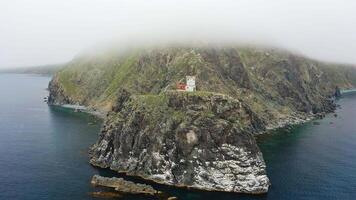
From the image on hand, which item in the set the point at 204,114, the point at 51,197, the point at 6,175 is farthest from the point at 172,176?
the point at 6,175

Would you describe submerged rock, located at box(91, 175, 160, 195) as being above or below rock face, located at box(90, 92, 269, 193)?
below

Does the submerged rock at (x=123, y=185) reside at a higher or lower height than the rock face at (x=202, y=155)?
lower

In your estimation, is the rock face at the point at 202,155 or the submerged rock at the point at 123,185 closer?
the submerged rock at the point at 123,185

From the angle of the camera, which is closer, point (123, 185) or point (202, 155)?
point (123, 185)

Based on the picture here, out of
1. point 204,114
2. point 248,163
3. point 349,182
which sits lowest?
point 349,182

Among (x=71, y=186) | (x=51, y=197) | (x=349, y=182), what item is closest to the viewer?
(x=51, y=197)

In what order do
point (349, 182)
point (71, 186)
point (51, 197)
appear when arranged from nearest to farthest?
point (51, 197)
point (71, 186)
point (349, 182)

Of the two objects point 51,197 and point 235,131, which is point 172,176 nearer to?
point 235,131

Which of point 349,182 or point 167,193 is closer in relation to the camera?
point 167,193
